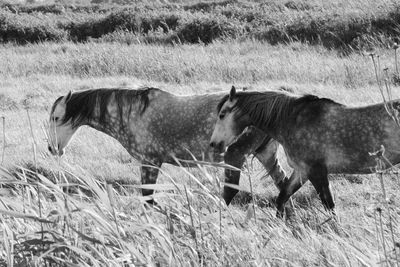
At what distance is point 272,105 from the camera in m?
5.93

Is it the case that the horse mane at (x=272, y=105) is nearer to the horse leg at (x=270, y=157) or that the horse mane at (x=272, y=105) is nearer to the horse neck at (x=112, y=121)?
the horse leg at (x=270, y=157)

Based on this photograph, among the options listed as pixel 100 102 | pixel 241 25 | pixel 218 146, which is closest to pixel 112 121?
pixel 100 102

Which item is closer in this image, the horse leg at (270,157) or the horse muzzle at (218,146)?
the horse muzzle at (218,146)

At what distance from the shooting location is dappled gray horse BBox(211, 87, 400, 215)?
542 cm

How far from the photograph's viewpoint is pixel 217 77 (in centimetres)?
1356

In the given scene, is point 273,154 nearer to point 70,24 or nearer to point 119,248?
point 119,248

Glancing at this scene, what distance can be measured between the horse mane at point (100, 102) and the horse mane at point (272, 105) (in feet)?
3.73

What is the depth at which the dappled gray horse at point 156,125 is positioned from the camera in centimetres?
652

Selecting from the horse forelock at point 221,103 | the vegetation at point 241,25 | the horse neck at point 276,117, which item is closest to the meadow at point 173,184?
the vegetation at point 241,25

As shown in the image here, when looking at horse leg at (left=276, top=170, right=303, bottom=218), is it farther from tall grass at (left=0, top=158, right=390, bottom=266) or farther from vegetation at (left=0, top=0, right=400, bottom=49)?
vegetation at (left=0, top=0, right=400, bottom=49)

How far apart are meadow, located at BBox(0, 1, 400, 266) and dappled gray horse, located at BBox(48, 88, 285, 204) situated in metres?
0.23

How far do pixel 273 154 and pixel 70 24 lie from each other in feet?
64.3

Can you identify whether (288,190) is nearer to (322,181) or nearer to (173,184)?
(322,181)

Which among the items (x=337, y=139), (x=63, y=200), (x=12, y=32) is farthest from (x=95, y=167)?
(x=12, y=32)
